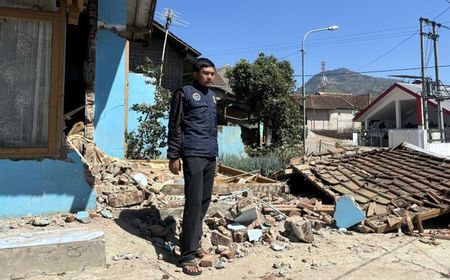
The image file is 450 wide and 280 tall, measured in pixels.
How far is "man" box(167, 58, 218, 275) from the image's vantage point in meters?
4.33

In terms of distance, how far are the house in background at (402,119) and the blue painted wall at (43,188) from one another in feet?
78.1

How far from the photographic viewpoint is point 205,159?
176 inches

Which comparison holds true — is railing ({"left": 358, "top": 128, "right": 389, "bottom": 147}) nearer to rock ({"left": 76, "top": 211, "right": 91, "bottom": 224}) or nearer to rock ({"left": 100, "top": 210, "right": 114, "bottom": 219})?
rock ({"left": 100, "top": 210, "right": 114, "bottom": 219})

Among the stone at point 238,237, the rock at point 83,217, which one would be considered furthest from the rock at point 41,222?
the stone at point 238,237

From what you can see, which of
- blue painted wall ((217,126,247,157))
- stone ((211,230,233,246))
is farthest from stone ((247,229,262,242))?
blue painted wall ((217,126,247,157))

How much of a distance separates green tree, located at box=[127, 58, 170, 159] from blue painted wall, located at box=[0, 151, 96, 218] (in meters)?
5.30

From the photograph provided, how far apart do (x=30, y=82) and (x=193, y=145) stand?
7.48 feet

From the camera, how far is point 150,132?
1077 centimetres

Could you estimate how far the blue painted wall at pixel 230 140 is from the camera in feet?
62.0

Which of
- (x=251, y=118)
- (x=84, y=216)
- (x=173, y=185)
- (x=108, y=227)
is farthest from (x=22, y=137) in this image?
(x=251, y=118)

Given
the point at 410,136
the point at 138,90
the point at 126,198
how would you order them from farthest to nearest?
the point at 410,136 → the point at 138,90 → the point at 126,198

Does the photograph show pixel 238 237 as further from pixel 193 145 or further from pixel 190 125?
pixel 190 125

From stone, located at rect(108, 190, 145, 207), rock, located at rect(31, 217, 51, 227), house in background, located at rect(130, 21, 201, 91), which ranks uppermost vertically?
house in background, located at rect(130, 21, 201, 91)

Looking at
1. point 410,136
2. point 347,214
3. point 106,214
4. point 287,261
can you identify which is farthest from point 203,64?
point 410,136
